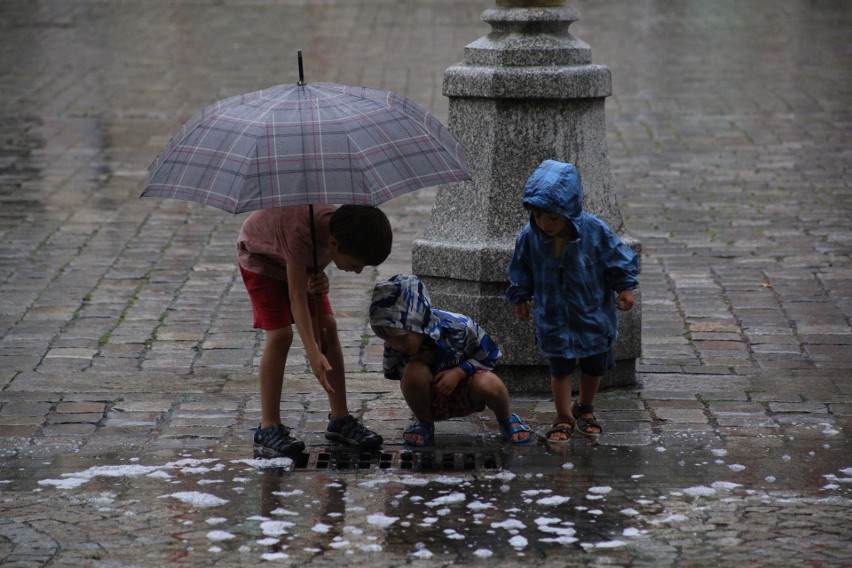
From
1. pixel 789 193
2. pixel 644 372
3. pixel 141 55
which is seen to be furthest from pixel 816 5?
pixel 644 372

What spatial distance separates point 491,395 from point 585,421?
→ 48cm

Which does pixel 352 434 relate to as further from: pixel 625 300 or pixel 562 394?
pixel 625 300

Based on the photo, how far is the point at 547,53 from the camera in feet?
19.1

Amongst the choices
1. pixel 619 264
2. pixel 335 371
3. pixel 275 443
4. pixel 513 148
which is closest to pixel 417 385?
pixel 335 371

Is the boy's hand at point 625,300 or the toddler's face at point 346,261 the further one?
the boy's hand at point 625,300

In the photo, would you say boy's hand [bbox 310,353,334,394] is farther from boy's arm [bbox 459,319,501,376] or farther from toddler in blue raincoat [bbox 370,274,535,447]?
boy's arm [bbox 459,319,501,376]

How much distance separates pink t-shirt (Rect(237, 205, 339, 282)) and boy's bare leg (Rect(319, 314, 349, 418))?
11.6 inches

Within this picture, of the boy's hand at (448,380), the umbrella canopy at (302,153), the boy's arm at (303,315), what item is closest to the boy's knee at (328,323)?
the boy's arm at (303,315)

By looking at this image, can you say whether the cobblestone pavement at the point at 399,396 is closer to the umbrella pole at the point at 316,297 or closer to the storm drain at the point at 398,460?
the storm drain at the point at 398,460

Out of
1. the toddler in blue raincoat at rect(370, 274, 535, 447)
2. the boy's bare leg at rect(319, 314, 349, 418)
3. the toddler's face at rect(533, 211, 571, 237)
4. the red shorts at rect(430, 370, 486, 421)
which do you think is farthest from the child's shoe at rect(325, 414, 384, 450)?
the toddler's face at rect(533, 211, 571, 237)

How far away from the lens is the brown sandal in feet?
17.2

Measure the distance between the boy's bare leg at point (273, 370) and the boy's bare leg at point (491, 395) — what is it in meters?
0.75

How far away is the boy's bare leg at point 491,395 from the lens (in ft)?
17.0

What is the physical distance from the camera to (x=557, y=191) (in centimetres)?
500
